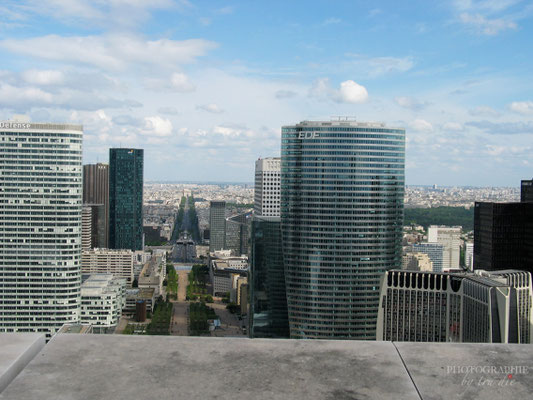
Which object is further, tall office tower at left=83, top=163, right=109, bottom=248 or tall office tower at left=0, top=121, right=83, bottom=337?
tall office tower at left=83, top=163, right=109, bottom=248

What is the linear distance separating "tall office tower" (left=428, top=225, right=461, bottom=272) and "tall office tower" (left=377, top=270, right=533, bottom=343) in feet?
91.5

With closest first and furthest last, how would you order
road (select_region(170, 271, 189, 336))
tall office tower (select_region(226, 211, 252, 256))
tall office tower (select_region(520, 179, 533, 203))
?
road (select_region(170, 271, 189, 336)) < tall office tower (select_region(520, 179, 533, 203)) < tall office tower (select_region(226, 211, 252, 256))

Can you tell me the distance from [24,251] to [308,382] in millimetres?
24342

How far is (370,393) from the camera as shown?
1356mm

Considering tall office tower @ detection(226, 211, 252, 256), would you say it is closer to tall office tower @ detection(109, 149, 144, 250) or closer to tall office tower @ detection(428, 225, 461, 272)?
tall office tower @ detection(109, 149, 144, 250)

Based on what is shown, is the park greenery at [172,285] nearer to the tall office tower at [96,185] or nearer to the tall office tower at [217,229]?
the tall office tower at [96,185]

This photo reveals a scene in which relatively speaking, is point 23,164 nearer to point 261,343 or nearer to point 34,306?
point 34,306

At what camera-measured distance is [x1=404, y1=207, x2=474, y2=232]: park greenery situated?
60.3 m

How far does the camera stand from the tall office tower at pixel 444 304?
59.3 feet

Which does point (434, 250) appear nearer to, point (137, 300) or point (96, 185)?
point (137, 300)

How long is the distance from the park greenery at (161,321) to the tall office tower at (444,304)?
32.8ft

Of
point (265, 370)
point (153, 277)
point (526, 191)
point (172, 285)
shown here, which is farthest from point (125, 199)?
point (265, 370)

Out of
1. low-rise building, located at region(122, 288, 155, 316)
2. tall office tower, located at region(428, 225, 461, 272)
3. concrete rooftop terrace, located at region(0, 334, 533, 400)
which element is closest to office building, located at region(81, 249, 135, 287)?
low-rise building, located at region(122, 288, 155, 316)

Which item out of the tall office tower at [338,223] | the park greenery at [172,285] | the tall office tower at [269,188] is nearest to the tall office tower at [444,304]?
the tall office tower at [338,223]
